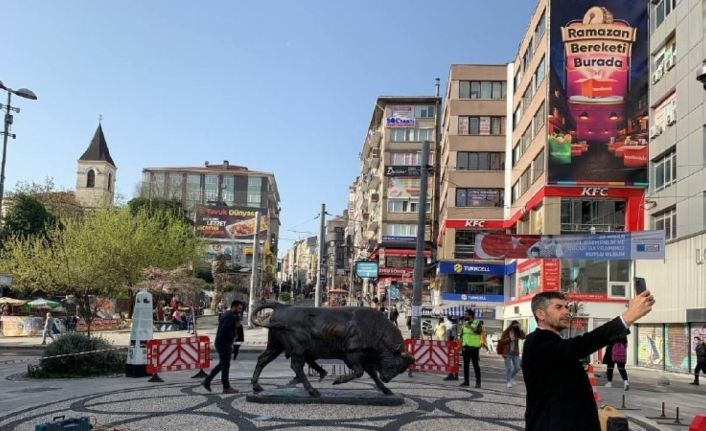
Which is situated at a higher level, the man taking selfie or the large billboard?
the large billboard

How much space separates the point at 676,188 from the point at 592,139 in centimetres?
660

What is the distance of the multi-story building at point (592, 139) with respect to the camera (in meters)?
34.3

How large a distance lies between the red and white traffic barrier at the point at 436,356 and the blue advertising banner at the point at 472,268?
32.6m

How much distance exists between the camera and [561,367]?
417cm

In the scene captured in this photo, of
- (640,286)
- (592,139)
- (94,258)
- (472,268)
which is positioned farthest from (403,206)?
(640,286)

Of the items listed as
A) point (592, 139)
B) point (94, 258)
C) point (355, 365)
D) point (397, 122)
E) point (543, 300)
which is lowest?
point (355, 365)

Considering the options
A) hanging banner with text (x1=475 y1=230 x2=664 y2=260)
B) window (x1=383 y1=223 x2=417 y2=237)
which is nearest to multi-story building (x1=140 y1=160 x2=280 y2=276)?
window (x1=383 y1=223 x2=417 y2=237)

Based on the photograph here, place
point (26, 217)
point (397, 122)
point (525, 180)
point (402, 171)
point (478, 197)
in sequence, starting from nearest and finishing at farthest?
point (525, 180)
point (478, 197)
point (26, 217)
point (402, 171)
point (397, 122)

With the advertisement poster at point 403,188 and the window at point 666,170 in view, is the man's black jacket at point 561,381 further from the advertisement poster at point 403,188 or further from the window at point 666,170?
the advertisement poster at point 403,188

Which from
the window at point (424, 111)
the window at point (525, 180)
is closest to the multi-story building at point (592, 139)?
the window at point (525, 180)

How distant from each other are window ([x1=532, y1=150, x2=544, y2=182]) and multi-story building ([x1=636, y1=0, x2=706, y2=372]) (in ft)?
19.4

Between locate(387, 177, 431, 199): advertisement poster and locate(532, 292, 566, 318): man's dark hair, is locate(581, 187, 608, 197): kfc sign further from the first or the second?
locate(387, 177, 431, 199): advertisement poster

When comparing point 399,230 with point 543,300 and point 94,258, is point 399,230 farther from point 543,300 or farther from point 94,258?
point 543,300

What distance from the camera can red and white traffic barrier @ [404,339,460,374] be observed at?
17625 mm
